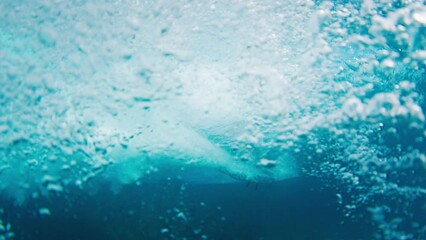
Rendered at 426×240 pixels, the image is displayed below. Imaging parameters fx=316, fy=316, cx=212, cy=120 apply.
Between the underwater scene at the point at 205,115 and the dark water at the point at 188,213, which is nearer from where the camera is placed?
the underwater scene at the point at 205,115

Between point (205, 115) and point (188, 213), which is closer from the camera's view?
point (205, 115)

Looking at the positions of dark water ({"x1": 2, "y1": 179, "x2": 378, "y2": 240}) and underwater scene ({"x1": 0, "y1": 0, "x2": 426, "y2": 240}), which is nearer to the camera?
underwater scene ({"x1": 0, "y1": 0, "x2": 426, "y2": 240})

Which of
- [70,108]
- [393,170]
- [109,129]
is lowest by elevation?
[393,170]

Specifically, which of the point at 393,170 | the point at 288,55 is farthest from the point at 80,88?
the point at 393,170

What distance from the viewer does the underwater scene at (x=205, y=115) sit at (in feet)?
11.8

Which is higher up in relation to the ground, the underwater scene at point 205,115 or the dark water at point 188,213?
the underwater scene at point 205,115

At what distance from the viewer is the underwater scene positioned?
3.60m

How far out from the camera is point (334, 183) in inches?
182

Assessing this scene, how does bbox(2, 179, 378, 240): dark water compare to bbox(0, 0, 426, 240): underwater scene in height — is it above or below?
below

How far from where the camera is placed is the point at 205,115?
3814mm

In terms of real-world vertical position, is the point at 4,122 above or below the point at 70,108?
below

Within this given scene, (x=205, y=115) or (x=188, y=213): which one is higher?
(x=205, y=115)

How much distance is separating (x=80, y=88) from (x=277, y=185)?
298 centimetres

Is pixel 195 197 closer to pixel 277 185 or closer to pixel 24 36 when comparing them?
pixel 277 185
